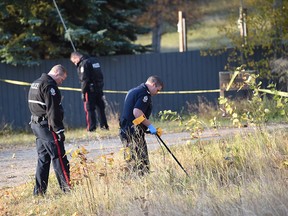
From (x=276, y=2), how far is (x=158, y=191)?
42.6 ft

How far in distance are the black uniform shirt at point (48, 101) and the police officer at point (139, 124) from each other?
1.04 meters

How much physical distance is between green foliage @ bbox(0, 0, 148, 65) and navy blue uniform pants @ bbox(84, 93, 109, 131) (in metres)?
3.66

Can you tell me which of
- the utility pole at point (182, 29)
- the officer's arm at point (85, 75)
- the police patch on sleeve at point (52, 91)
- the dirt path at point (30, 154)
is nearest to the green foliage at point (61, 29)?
the utility pole at point (182, 29)

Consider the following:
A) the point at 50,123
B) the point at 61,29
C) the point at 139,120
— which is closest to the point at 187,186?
the point at 139,120

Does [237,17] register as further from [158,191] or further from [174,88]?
[158,191]

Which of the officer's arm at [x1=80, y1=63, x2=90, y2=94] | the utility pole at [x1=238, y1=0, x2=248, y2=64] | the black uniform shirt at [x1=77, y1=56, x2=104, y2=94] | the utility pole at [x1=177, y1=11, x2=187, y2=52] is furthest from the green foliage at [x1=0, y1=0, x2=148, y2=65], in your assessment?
the officer's arm at [x1=80, y1=63, x2=90, y2=94]

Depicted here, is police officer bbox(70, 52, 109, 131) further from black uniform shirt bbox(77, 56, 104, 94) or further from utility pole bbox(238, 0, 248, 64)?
utility pole bbox(238, 0, 248, 64)

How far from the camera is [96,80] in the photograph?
52.3 ft

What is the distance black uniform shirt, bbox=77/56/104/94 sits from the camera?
51.4 feet

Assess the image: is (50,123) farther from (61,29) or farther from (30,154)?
(61,29)

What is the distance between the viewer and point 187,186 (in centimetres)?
893

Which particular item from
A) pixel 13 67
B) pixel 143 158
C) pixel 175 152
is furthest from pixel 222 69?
pixel 143 158

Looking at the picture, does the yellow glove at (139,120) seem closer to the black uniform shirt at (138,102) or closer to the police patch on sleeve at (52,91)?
the black uniform shirt at (138,102)

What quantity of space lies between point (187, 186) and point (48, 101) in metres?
2.10
